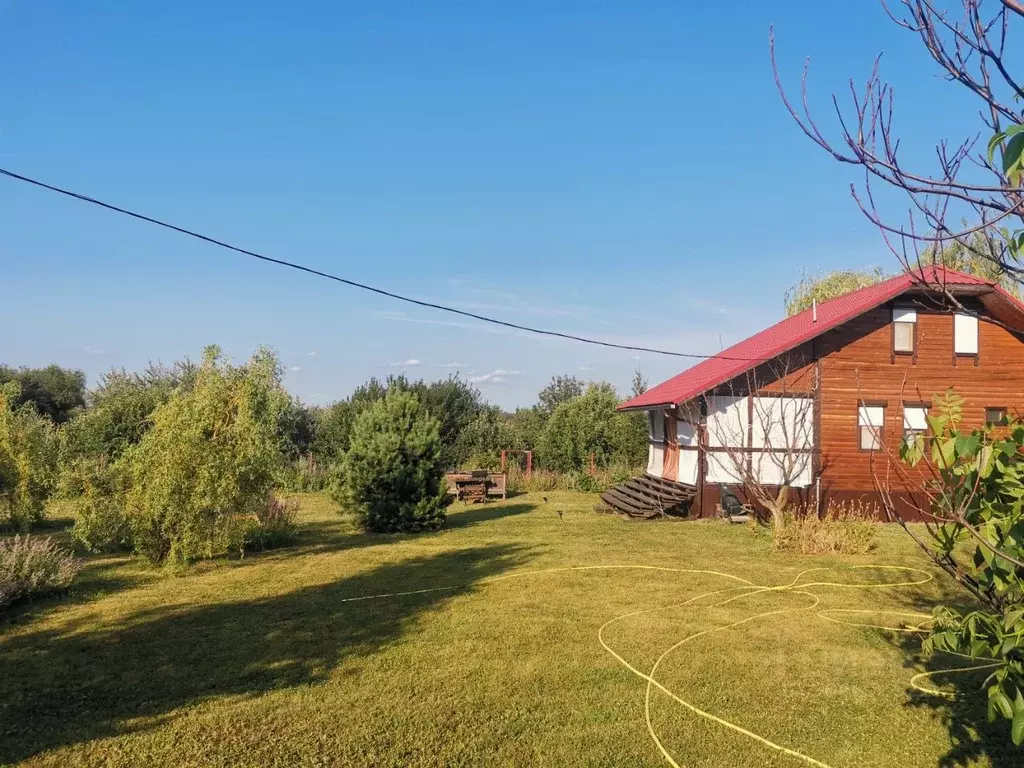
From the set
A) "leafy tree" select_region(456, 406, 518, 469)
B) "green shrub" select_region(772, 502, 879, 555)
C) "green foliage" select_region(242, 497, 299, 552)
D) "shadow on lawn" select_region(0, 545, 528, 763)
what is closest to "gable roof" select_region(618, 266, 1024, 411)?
"green shrub" select_region(772, 502, 879, 555)

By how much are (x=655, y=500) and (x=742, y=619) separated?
9.99 metres

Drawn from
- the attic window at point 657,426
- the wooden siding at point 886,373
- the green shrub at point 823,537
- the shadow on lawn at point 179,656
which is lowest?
the shadow on lawn at point 179,656

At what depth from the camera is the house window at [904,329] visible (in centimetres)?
1834

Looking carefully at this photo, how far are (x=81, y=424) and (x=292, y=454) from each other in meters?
9.13

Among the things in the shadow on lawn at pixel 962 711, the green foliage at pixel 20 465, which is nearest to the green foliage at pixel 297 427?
the green foliage at pixel 20 465

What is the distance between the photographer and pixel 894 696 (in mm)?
6258

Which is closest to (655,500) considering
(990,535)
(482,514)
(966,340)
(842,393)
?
(482,514)

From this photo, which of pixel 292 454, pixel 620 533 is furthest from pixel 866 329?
pixel 292 454

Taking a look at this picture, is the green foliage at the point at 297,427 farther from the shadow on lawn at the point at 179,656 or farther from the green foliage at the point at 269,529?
the shadow on lawn at the point at 179,656

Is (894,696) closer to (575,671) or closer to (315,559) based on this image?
(575,671)

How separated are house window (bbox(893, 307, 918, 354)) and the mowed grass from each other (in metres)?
8.79

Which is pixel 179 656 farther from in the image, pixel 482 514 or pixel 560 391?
pixel 560 391

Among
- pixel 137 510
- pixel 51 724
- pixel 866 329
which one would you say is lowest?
pixel 51 724

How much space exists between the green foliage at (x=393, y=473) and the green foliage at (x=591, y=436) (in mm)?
13087
